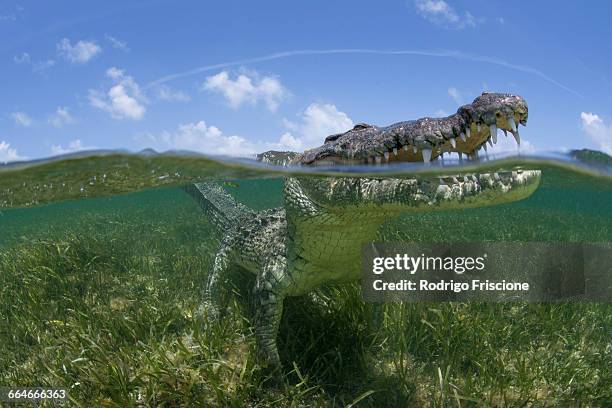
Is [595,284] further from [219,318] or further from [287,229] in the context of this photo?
[219,318]

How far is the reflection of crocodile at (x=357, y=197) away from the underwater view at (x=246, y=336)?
164 mm

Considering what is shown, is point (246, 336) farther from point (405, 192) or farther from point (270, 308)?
point (405, 192)

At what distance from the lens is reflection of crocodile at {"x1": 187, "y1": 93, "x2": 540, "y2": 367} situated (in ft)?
10.6

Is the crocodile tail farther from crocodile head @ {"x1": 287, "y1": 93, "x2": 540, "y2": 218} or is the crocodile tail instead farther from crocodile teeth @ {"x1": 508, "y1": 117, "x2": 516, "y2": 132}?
crocodile teeth @ {"x1": 508, "y1": 117, "x2": 516, "y2": 132}

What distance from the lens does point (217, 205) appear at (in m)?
7.19

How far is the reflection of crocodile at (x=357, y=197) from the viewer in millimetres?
3232

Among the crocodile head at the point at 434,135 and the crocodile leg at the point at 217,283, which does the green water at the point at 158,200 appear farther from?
the crocodile leg at the point at 217,283

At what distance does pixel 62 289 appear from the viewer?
5.77m

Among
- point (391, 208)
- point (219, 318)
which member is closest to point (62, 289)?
point (219, 318)

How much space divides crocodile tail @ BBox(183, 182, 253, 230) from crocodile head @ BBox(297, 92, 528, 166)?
236cm

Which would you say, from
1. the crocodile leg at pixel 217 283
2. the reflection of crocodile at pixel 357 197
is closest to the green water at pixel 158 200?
the reflection of crocodile at pixel 357 197

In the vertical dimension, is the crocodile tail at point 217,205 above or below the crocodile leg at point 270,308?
above

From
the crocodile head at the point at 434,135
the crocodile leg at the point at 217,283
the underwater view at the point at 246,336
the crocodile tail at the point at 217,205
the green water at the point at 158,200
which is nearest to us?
the crocodile head at the point at 434,135

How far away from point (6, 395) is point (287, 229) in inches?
117
